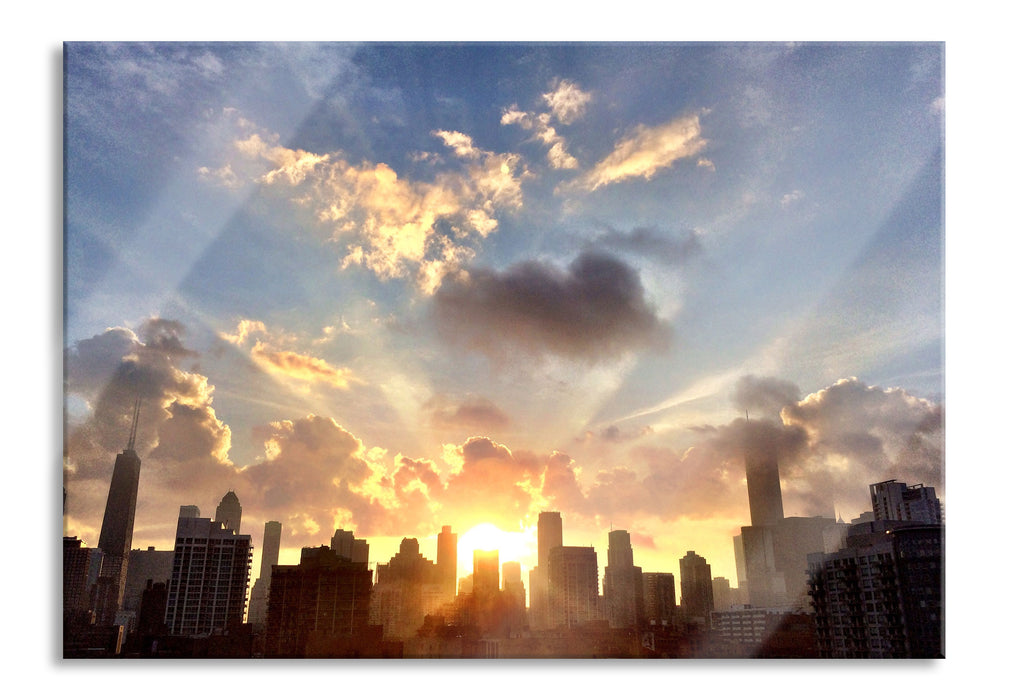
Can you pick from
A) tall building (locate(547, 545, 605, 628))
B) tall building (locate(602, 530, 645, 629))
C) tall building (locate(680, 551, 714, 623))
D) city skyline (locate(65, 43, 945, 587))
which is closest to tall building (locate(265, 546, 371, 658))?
city skyline (locate(65, 43, 945, 587))

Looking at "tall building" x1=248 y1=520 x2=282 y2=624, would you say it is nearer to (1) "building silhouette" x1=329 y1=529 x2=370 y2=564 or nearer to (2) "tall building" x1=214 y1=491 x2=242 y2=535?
(2) "tall building" x1=214 y1=491 x2=242 y2=535

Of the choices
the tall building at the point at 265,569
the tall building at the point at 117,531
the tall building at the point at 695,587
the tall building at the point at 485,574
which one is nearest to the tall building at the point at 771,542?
the tall building at the point at 695,587

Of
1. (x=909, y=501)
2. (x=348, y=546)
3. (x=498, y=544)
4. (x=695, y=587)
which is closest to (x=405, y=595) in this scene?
(x=348, y=546)

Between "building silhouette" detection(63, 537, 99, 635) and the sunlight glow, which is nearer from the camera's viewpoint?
"building silhouette" detection(63, 537, 99, 635)

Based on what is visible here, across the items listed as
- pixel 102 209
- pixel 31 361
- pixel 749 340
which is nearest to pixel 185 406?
pixel 31 361

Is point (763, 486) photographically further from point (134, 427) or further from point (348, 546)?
point (134, 427)
